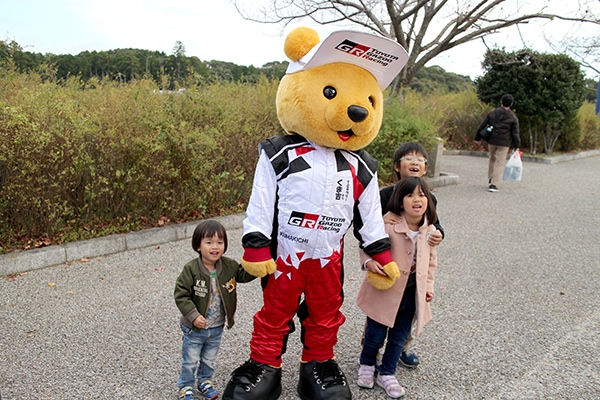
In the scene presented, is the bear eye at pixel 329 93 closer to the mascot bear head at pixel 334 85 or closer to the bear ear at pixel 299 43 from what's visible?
the mascot bear head at pixel 334 85

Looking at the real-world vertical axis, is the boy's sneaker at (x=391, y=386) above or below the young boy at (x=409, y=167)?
below

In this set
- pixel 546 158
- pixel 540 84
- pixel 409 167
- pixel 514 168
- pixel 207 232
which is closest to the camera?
pixel 207 232

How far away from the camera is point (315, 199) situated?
2656 mm

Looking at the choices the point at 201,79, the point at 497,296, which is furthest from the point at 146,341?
the point at 201,79

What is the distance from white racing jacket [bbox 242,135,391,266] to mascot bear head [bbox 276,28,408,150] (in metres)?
0.11

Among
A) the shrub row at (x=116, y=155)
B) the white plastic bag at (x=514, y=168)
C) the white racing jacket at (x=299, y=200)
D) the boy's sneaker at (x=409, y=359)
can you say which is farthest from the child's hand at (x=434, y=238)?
the white plastic bag at (x=514, y=168)

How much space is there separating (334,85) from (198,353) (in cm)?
160

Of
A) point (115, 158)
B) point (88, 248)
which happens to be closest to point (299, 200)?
point (88, 248)

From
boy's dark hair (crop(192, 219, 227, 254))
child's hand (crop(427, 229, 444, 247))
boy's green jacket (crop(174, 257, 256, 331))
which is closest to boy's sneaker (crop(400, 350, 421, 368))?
child's hand (crop(427, 229, 444, 247))

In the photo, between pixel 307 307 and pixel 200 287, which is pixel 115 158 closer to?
pixel 200 287

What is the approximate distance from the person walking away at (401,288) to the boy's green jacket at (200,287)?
2.51ft

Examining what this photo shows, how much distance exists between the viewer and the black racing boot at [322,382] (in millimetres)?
2809

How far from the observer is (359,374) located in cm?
308

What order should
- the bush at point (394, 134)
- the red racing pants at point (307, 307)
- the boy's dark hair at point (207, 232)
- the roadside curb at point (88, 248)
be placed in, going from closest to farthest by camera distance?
the boy's dark hair at point (207, 232) → the red racing pants at point (307, 307) → the roadside curb at point (88, 248) → the bush at point (394, 134)
